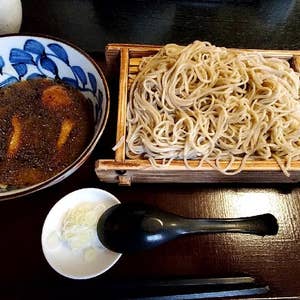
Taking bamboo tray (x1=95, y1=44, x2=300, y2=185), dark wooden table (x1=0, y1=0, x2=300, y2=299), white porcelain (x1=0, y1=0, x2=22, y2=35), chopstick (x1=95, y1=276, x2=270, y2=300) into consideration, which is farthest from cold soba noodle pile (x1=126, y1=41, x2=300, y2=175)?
white porcelain (x1=0, y1=0, x2=22, y2=35)

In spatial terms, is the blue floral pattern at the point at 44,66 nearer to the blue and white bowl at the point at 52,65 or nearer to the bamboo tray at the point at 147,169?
the blue and white bowl at the point at 52,65

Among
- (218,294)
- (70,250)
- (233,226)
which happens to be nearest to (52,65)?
(70,250)

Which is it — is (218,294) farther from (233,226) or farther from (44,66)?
(44,66)

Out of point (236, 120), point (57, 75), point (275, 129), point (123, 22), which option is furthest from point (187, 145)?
point (123, 22)

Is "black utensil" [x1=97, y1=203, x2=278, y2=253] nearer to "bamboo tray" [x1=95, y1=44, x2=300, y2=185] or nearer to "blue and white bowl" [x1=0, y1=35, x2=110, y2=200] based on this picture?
"bamboo tray" [x1=95, y1=44, x2=300, y2=185]

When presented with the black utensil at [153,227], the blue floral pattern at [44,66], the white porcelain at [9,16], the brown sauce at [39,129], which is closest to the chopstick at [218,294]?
the black utensil at [153,227]

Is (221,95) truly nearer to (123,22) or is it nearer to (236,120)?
(236,120)
